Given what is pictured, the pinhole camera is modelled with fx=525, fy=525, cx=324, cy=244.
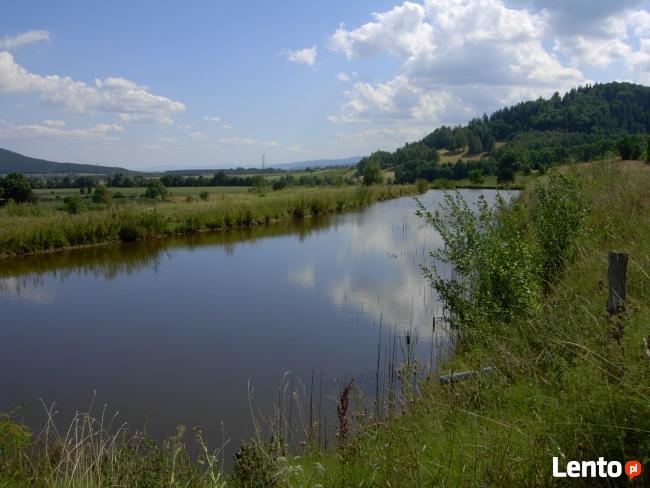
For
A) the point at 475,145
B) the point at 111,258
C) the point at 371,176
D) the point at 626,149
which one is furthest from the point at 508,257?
the point at 475,145

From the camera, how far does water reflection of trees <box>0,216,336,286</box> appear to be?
44.2 ft

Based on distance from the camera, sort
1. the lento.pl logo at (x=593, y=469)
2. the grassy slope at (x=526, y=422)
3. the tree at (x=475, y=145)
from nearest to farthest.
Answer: the lento.pl logo at (x=593, y=469) < the grassy slope at (x=526, y=422) < the tree at (x=475, y=145)

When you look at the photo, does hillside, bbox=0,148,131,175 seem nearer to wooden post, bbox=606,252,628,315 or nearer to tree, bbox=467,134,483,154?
tree, bbox=467,134,483,154

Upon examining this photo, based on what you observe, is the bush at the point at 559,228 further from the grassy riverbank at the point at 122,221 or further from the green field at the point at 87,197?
the green field at the point at 87,197

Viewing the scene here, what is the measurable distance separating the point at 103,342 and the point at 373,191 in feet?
113

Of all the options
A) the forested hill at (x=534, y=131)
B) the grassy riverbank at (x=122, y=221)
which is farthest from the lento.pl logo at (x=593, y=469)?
the forested hill at (x=534, y=131)

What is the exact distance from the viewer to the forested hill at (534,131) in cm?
7375

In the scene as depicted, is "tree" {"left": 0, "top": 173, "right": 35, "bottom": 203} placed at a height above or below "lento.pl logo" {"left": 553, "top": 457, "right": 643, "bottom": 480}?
above

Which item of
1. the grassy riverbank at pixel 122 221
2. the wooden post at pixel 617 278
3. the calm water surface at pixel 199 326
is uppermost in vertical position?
the wooden post at pixel 617 278

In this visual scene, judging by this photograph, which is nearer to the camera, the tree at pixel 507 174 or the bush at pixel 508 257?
the bush at pixel 508 257

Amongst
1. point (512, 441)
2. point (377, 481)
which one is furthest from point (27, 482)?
point (512, 441)

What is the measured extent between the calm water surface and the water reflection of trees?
0.06m

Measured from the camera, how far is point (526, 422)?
2801 mm

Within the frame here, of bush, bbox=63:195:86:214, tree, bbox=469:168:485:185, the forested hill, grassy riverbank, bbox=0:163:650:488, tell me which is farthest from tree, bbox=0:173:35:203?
the forested hill
